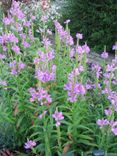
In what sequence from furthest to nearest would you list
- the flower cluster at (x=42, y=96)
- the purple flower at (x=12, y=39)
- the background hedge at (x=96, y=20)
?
the background hedge at (x=96, y=20) < the purple flower at (x=12, y=39) < the flower cluster at (x=42, y=96)

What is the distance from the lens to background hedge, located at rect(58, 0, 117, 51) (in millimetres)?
6102

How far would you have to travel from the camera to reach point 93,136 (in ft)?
9.65

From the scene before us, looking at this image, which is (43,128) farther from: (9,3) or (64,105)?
(9,3)

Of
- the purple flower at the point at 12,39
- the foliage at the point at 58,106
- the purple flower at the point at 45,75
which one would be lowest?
the foliage at the point at 58,106

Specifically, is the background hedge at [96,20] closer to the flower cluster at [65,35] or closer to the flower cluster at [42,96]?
the flower cluster at [65,35]

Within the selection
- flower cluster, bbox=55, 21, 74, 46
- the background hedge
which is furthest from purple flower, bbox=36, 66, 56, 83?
the background hedge

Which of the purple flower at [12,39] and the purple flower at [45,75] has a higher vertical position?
the purple flower at [12,39]

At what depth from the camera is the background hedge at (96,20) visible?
6.10m

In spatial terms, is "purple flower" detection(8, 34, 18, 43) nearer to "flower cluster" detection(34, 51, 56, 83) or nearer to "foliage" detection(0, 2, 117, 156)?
"foliage" detection(0, 2, 117, 156)

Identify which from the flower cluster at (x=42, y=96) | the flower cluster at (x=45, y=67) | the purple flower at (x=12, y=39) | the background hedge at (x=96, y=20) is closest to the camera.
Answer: the flower cluster at (x=42, y=96)

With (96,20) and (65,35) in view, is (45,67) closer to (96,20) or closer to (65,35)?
(65,35)

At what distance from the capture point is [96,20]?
6.29 metres

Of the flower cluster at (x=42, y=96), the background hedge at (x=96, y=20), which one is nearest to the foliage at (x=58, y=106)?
the flower cluster at (x=42, y=96)

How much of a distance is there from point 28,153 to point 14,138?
0.22 m
